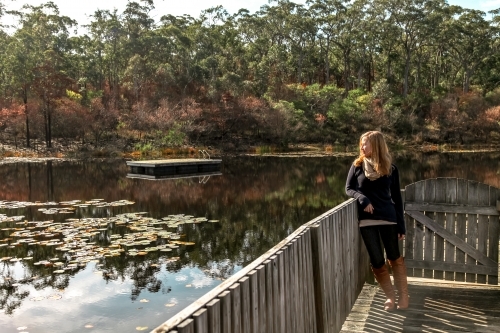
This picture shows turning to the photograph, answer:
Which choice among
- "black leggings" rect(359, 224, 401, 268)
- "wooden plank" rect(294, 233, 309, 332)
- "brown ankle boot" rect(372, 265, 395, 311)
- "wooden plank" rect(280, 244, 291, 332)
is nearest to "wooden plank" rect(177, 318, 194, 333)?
"wooden plank" rect(280, 244, 291, 332)

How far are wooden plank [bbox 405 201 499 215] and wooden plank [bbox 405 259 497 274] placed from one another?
0.52 m

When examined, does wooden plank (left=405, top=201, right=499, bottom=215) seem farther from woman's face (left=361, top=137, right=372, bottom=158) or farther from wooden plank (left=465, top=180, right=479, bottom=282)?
woman's face (left=361, top=137, right=372, bottom=158)

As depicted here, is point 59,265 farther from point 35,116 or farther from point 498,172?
point 35,116

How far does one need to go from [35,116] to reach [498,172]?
110ft

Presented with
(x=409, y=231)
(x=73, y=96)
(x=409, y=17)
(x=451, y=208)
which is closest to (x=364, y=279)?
(x=409, y=231)

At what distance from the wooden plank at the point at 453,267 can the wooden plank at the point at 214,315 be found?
11.1ft

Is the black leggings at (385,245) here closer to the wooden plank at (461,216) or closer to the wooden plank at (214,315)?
the wooden plank at (461,216)

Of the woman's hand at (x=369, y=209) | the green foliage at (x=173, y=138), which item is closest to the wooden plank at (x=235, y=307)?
the woman's hand at (x=369, y=209)

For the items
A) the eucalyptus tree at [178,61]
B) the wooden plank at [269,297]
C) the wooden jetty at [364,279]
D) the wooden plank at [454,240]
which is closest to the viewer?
the wooden jetty at [364,279]

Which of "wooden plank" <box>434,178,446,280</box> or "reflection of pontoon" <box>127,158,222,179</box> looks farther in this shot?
"reflection of pontoon" <box>127,158,222,179</box>

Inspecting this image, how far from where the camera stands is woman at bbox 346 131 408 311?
3.78m

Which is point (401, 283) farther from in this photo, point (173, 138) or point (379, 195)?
point (173, 138)

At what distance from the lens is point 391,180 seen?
12.8 feet

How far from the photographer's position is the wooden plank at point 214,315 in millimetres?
1755
